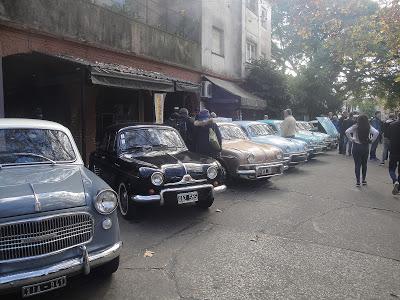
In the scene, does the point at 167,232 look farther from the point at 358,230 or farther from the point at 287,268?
the point at 358,230

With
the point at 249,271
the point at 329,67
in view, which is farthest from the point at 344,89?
the point at 249,271

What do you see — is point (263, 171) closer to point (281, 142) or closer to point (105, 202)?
point (281, 142)

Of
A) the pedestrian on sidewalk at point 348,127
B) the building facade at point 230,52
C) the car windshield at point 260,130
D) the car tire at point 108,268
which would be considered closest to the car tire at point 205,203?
the car tire at point 108,268

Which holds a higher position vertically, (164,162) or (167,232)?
(164,162)

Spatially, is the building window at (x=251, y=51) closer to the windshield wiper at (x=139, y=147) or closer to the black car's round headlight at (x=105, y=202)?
the windshield wiper at (x=139, y=147)

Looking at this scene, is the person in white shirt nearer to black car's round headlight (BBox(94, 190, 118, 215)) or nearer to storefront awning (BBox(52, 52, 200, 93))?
storefront awning (BBox(52, 52, 200, 93))

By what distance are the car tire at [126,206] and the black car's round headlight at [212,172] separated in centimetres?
132

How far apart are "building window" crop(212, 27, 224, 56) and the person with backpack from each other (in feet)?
38.2

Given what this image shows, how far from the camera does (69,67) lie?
9.40 metres

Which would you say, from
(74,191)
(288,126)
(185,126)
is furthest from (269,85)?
(74,191)

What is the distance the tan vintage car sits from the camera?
8.31 m

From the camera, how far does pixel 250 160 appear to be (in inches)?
328

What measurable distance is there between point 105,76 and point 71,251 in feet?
19.8

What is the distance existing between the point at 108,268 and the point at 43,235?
94 centimetres
